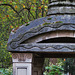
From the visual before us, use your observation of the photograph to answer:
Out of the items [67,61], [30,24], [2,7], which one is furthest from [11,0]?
[67,61]

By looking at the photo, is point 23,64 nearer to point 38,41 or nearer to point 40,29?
point 38,41

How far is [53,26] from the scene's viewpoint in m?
5.73

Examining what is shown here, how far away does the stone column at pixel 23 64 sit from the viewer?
5.83 metres

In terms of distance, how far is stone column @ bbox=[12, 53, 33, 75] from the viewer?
583cm

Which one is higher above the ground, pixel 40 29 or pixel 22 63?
pixel 40 29

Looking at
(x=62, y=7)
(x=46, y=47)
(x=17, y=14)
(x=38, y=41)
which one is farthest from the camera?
(x=17, y=14)

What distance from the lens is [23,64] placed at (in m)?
5.84

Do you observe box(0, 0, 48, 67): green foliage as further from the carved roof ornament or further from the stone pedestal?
the stone pedestal

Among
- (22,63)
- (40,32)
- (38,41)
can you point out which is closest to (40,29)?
(40,32)

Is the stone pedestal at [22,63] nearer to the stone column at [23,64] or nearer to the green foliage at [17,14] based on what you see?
the stone column at [23,64]

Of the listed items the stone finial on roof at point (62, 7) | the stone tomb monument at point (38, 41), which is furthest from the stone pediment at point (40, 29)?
the stone finial on roof at point (62, 7)

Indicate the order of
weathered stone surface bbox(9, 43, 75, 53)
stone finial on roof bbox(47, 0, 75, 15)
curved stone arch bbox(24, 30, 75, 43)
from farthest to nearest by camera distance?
stone finial on roof bbox(47, 0, 75, 15) → curved stone arch bbox(24, 30, 75, 43) → weathered stone surface bbox(9, 43, 75, 53)

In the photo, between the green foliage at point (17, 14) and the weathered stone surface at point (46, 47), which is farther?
the green foliage at point (17, 14)

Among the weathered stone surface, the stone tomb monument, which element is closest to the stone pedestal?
the stone tomb monument
